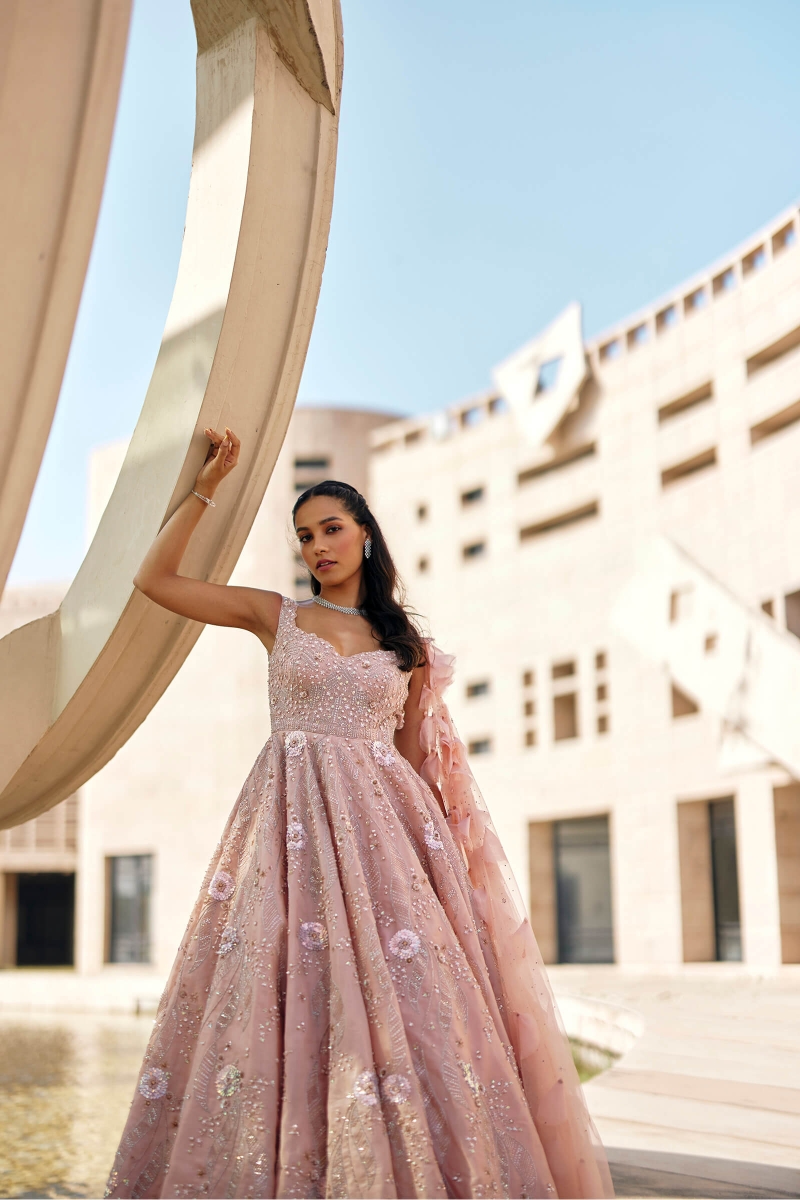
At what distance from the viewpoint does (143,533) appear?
7.55 ft

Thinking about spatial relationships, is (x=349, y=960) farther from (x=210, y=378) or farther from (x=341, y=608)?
(x=210, y=378)

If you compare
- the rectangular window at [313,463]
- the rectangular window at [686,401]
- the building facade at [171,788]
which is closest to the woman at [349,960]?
the rectangular window at [686,401]

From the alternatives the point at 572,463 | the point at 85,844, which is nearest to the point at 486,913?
the point at 572,463

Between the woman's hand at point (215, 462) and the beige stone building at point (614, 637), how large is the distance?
9.84 meters

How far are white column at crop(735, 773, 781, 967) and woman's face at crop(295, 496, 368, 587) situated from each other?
11944mm

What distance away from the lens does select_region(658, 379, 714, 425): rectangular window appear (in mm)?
15922

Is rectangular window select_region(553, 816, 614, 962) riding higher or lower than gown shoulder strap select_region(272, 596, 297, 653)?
lower

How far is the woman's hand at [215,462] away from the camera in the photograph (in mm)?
2238

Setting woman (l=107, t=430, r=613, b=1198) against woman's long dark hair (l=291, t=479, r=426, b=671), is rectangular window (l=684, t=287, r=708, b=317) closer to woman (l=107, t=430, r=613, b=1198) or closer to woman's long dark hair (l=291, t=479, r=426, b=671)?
woman's long dark hair (l=291, t=479, r=426, b=671)

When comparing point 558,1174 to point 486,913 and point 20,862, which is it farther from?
point 20,862

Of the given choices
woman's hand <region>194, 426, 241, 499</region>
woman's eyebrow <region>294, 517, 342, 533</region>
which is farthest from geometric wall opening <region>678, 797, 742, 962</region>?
woman's hand <region>194, 426, 241, 499</region>

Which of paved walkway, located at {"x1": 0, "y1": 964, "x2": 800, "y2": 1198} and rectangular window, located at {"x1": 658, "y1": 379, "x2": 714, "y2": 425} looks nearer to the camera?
paved walkway, located at {"x1": 0, "y1": 964, "x2": 800, "y2": 1198}

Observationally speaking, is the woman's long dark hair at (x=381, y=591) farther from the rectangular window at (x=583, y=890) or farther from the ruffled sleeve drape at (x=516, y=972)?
the rectangular window at (x=583, y=890)

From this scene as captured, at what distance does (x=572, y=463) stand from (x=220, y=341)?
16637 mm
